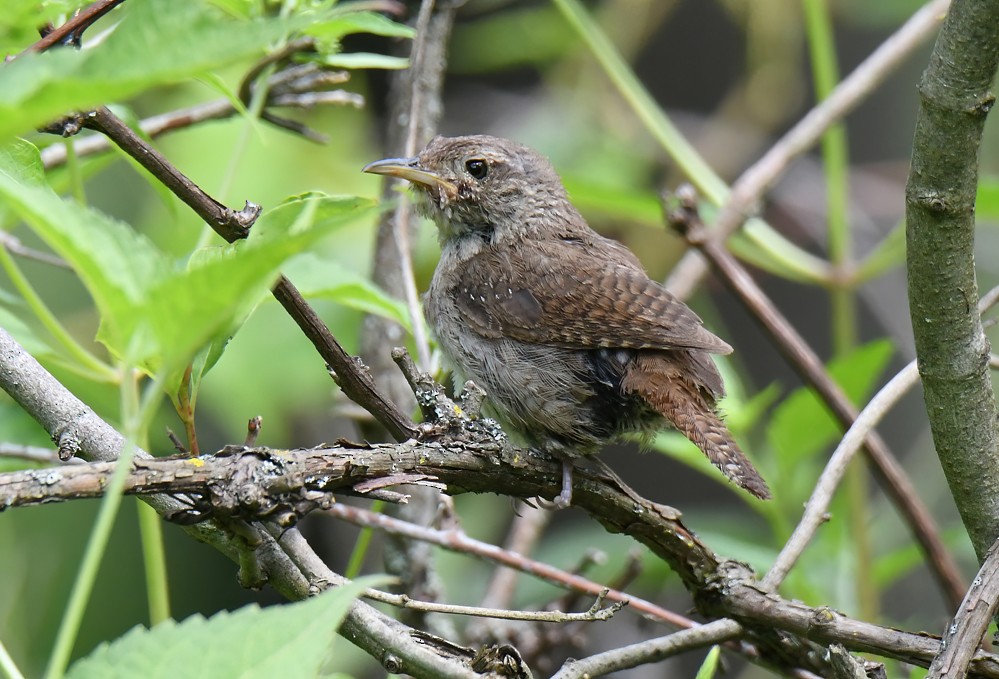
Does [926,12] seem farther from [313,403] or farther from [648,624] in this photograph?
[313,403]

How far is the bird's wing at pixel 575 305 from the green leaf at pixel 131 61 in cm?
197

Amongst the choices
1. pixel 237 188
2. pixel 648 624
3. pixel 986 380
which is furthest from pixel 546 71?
pixel 986 380

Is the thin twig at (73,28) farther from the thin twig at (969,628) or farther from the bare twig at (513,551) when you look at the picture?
the bare twig at (513,551)

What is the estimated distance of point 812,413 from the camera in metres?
3.07

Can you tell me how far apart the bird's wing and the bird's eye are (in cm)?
46

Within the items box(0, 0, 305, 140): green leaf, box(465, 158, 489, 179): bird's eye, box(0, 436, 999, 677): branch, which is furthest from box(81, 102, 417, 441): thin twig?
box(465, 158, 489, 179): bird's eye

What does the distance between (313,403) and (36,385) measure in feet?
9.19

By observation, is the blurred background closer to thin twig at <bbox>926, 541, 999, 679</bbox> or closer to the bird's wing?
the bird's wing

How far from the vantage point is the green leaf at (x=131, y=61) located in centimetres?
88

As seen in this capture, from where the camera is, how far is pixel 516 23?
565cm

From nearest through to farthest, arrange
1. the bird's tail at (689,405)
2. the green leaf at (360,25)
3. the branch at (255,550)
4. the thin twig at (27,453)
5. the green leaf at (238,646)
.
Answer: the green leaf at (238,646), the branch at (255,550), the green leaf at (360,25), the thin twig at (27,453), the bird's tail at (689,405)

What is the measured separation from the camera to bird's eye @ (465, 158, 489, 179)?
3.59m

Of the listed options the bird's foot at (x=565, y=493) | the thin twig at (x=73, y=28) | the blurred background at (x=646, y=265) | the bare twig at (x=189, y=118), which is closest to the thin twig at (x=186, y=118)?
the bare twig at (x=189, y=118)

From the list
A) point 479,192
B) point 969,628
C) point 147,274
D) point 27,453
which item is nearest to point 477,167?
point 479,192
